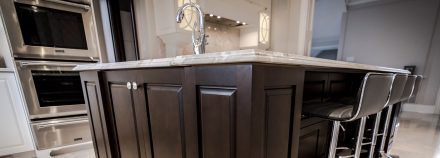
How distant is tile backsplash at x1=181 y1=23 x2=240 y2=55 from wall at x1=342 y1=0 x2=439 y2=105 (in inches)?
137

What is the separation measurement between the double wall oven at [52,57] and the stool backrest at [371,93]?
97.3 inches

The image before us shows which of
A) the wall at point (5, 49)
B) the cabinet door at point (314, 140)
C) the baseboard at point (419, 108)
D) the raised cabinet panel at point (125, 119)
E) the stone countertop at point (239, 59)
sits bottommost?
the baseboard at point (419, 108)

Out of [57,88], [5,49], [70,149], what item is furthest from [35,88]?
[70,149]

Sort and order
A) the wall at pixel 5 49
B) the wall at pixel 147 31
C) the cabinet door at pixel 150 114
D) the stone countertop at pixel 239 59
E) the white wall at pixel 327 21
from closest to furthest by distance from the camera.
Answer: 1. the stone countertop at pixel 239 59
2. the cabinet door at pixel 150 114
3. the wall at pixel 5 49
4. the wall at pixel 147 31
5. the white wall at pixel 327 21

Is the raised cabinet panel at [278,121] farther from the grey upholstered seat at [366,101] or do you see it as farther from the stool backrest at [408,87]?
the stool backrest at [408,87]

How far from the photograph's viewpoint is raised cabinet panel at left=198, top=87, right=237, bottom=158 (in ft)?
1.67

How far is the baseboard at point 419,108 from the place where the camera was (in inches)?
133

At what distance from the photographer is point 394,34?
11.8ft

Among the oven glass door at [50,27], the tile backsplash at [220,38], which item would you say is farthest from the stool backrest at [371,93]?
the oven glass door at [50,27]

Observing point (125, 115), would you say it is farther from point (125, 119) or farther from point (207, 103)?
point (207, 103)

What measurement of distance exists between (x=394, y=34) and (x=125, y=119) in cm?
542

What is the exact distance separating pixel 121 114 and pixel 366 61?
531 cm

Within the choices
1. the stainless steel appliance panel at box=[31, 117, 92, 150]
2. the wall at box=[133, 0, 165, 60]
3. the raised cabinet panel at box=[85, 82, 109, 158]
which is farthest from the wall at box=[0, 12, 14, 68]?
the raised cabinet panel at box=[85, 82, 109, 158]

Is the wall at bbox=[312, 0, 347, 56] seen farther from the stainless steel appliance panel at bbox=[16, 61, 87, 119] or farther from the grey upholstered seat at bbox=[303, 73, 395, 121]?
the stainless steel appliance panel at bbox=[16, 61, 87, 119]
